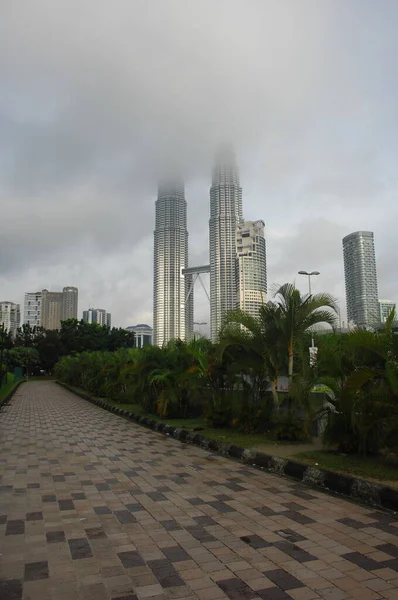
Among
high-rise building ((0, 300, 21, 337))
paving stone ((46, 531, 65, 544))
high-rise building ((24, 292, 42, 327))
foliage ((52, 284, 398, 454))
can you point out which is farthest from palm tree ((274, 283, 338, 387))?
high-rise building ((24, 292, 42, 327))

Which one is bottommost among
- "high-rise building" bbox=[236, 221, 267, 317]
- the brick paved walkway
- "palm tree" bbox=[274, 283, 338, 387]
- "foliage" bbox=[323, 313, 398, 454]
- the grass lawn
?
the brick paved walkway

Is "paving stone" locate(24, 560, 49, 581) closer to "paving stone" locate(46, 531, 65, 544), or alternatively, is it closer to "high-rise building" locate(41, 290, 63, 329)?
"paving stone" locate(46, 531, 65, 544)

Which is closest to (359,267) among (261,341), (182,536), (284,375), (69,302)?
(284,375)

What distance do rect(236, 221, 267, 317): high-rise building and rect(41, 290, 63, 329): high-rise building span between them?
6302 centimetres

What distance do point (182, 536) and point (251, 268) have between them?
2044cm

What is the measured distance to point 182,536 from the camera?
4059 mm

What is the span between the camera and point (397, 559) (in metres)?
3.53

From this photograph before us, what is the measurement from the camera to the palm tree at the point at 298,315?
8.89 m

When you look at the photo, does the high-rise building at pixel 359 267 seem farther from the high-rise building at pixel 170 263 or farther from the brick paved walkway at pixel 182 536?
the brick paved walkway at pixel 182 536

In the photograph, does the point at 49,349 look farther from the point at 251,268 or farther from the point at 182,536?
the point at 182,536

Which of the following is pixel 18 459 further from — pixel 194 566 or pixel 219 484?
pixel 194 566

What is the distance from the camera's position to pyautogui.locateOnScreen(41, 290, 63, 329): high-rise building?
92.8 m

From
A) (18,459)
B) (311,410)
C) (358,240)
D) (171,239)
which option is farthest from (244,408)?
(171,239)

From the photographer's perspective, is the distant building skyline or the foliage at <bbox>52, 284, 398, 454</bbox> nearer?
the foliage at <bbox>52, 284, 398, 454</bbox>
